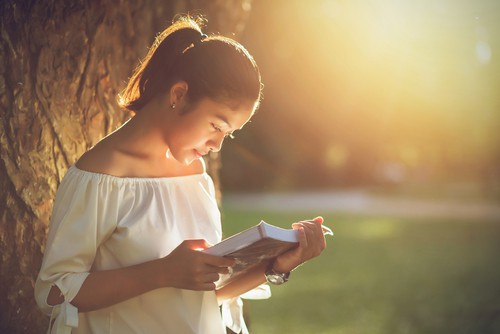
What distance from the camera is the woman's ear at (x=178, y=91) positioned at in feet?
7.16

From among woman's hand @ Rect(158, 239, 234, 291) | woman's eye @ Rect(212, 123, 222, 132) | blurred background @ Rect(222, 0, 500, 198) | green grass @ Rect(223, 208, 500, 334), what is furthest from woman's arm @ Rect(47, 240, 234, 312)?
blurred background @ Rect(222, 0, 500, 198)

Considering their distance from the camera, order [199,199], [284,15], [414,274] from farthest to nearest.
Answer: [284,15] < [414,274] < [199,199]

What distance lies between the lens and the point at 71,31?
2.77 m

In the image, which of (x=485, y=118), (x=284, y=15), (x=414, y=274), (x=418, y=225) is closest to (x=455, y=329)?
(x=414, y=274)

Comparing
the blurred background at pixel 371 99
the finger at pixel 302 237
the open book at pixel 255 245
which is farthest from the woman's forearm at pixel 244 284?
the blurred background at pixel 371 99

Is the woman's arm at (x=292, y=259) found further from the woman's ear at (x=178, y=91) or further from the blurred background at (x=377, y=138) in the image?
the blurred background at (x=377, y=138)

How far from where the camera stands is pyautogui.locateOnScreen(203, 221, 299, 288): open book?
192 cm

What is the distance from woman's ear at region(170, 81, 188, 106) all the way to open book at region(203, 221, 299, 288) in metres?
0.47

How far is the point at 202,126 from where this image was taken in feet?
7.19

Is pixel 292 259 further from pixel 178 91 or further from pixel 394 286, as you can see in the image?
pixel 394 286

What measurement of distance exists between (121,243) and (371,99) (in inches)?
600

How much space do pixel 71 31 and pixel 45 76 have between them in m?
0.21

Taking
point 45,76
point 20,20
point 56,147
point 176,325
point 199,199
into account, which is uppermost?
point 20,20

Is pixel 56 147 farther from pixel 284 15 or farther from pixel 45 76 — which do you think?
pixel 284 15
